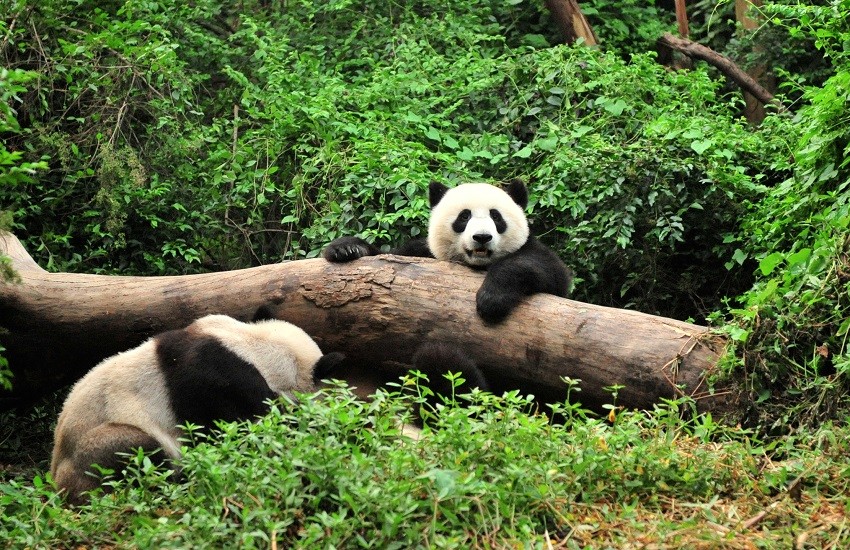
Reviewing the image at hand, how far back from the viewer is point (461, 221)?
6430mm

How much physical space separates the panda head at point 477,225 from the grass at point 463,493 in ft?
7.49

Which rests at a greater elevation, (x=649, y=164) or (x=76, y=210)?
(x=649, y=164)

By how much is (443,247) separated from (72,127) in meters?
3.76

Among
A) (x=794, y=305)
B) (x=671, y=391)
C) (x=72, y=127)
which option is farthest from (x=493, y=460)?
(x=72, y=127)

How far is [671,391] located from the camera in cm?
511

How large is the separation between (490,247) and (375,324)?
3.08ft

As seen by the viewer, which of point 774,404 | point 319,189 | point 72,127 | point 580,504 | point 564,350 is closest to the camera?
point 580,504

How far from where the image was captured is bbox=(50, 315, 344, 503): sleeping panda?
4.89 m

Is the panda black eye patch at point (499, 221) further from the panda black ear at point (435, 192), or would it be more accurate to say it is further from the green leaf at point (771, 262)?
the green leaf at point (771, 262)

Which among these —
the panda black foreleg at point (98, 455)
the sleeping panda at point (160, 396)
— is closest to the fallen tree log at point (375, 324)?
the sleeping panda at point (160, 396)

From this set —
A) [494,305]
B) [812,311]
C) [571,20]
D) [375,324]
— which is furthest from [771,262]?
[571,20]

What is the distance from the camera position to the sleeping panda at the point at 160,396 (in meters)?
4.89

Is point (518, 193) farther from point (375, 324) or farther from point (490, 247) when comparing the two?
point (375, 324)

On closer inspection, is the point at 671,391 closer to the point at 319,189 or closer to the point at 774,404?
the point at 774,404
